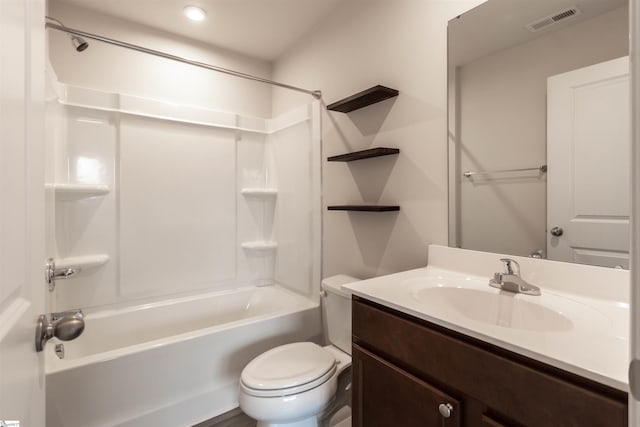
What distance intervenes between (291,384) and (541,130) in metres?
1.43

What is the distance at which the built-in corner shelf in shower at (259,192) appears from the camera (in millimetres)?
2685

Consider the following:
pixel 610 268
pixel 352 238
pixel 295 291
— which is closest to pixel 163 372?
pixel 295 291

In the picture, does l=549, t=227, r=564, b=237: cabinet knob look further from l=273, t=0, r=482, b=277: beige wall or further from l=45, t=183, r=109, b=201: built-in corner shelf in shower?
l=45, t=183, r=109, b=201: built-in corner shelf in shower

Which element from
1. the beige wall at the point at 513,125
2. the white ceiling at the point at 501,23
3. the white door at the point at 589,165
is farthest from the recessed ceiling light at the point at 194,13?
the white door at the point at 589,165

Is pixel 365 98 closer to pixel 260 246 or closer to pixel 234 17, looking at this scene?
pixel 234 17

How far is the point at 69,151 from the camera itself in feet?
6.59

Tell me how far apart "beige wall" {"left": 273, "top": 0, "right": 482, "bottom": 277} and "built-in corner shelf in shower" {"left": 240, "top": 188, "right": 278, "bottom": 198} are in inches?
28.7

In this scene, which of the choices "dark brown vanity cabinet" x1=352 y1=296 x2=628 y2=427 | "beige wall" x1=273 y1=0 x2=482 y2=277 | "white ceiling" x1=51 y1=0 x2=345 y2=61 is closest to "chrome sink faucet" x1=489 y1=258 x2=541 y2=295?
"beige wall" x1=273 y1=0 x2=482 y2=277

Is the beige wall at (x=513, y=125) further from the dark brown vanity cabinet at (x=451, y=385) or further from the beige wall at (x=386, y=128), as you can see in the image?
the dark brown vanity cabinet at (x=451, y=385)

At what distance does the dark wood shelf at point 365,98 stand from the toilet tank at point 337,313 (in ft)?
3.49

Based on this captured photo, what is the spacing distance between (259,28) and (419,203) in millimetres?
1828

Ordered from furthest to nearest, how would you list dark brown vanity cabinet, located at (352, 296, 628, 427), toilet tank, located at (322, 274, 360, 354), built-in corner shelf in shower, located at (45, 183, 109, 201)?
built-in corner shelf in shower, located at (45, 183, 109, 201) < toilet tank, located at (322, 274, 360, 354) < dark brown vanity cabinet, located at (352, 296, 628, 427)

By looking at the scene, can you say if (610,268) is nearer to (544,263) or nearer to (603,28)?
(544,263)

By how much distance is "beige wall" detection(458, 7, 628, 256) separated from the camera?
1033 millimetres
